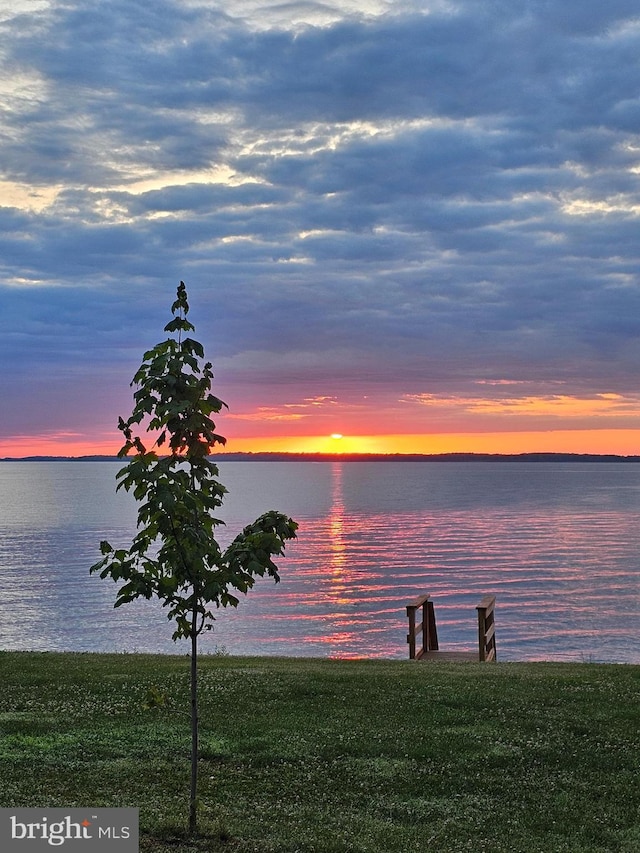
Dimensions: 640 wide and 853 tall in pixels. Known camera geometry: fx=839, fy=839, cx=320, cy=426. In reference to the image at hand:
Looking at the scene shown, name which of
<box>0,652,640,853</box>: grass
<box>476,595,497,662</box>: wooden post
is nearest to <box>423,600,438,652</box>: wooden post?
<box>476,595,497,662</box>: wooden post

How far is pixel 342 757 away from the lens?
1135cm

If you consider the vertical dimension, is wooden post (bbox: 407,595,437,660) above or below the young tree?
below

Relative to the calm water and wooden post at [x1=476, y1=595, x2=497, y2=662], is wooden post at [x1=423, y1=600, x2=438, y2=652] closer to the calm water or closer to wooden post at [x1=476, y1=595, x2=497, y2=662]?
wooden post at [x1=476, y1=595, x2=497, y2=662]

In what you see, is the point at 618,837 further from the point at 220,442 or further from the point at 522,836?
the point at 220,442

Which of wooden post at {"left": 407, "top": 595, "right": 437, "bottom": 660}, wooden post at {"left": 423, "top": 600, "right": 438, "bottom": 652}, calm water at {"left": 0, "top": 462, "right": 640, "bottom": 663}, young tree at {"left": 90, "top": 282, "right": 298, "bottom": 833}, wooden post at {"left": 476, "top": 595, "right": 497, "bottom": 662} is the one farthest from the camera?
calm water at {"left": 0, "top": 462, "right": 640, "bottom": 663}

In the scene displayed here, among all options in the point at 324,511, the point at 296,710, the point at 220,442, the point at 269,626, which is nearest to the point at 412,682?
the point at 296,710

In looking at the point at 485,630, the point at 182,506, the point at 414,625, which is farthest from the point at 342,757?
the point at 485,630

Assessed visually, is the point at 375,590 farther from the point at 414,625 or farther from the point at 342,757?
the point at 342,757

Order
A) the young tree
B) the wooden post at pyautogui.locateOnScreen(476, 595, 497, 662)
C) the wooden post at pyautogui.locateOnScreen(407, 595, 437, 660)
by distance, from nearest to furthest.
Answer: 1. the young tree
2. the wooden post at pyautogui.locateOnScreen(476, 595, 497, 662)
3. the wooden post at pyautogui.locateOnScreen(407, 595, 437, 660)

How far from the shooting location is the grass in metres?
8.85

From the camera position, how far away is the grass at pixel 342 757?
885 cm

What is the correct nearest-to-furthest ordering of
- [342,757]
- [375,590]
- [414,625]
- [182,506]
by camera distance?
[182,506] → [342,757] → [414,625] → [375,590]

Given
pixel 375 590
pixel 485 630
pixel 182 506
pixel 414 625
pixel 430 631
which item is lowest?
pixel 375 590

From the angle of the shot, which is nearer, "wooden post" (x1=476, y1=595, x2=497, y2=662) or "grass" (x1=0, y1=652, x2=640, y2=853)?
→ "grass" (x1=0, y1=652, x2=640, y2=853)
